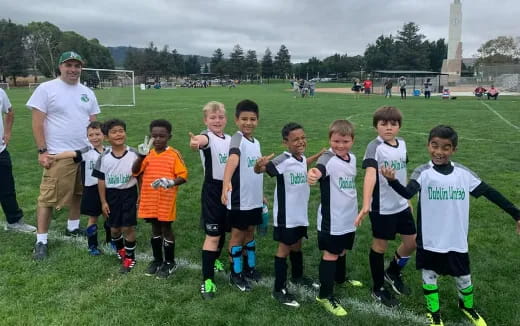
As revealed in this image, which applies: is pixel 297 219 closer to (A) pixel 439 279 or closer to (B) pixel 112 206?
(A) pixel 439 279

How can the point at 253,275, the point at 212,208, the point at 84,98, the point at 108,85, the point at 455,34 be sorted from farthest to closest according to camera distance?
the point at 455,34 → the point at 108,85 → the point at 84,98 → the point at 253,275 → the point at 212,208

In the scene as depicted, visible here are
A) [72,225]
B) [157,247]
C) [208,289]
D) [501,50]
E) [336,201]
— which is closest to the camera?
[336,201]

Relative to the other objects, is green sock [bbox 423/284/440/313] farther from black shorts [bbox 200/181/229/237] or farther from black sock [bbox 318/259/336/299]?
black shorts [bbox 200/181/229/237]

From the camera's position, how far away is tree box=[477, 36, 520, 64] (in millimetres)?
87938

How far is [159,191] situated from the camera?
405 centimetres

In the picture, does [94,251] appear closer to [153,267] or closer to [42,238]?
[42,238]

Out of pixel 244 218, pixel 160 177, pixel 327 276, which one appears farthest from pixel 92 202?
pixel 327 276

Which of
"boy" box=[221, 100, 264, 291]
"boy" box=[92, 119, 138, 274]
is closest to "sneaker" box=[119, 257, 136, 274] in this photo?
"boy" box=[92, 119, 138, 274]

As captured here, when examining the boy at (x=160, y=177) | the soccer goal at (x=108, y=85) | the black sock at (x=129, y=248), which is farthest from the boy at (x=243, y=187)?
the soccer goal at (x=108, y=85)

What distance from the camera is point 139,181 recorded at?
14.2 feet

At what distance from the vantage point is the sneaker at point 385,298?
3.60m

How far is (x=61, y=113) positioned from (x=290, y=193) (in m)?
3.03

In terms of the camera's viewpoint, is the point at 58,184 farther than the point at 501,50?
No

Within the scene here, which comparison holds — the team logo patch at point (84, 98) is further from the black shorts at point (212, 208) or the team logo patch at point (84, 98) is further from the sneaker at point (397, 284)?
the sneaker at point (397, 284)
